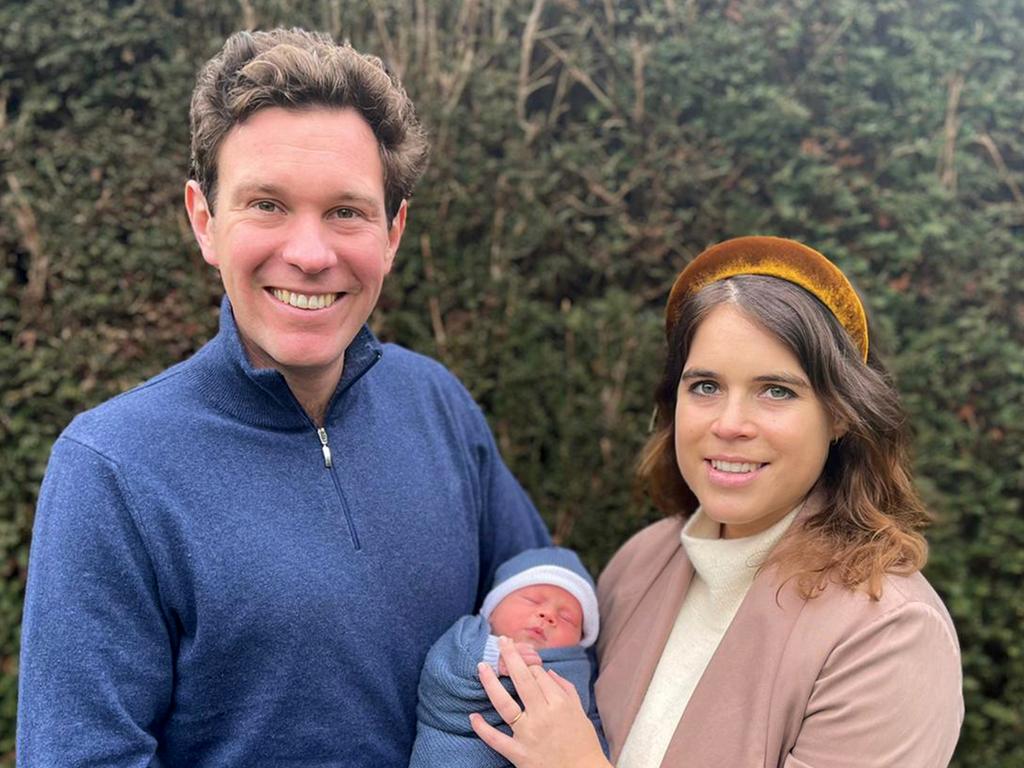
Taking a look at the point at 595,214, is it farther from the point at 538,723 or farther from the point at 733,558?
the point at 538,723

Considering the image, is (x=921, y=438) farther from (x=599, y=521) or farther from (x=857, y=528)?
(x=857, y=528)

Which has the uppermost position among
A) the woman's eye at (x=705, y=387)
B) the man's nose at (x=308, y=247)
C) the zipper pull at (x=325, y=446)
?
the man's nose at (x=308, y=247)

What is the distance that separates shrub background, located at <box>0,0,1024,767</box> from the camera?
3.15 m

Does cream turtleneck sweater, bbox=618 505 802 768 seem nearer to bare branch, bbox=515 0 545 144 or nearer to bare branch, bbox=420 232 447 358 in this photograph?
bare branch, bbox=420 232 447 358

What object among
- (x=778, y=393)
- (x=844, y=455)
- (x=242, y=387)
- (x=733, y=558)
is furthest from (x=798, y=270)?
(x=242, y=387)

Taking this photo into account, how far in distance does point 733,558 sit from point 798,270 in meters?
0.67

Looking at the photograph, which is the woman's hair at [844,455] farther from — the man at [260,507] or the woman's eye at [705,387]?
the man at [260,507]

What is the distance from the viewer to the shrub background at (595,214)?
3150mm

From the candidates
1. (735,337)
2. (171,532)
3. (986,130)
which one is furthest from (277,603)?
(986,130)

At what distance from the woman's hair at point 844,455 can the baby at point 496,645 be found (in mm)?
582

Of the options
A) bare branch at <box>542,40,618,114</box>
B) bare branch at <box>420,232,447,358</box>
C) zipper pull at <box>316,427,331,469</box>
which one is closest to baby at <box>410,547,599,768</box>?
zipper pull at <box>316,427,331,469</box>

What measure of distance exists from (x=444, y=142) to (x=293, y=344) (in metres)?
1.57

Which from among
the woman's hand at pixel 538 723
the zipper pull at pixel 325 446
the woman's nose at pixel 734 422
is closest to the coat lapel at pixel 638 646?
the woman's hand at pixel 538 723

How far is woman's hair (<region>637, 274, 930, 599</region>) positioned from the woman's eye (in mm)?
123
